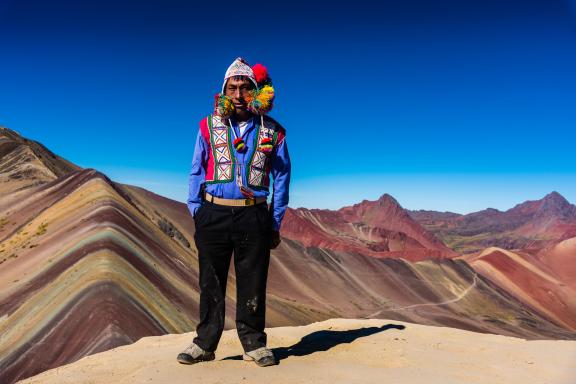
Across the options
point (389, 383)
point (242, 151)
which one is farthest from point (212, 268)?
point (389, 383)

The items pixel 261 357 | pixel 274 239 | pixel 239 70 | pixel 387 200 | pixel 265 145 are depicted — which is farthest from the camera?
pixel 387 200

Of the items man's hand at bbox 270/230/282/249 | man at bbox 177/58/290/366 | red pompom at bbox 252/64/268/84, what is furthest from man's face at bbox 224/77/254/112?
man's hand at bbox 270/230/282/249

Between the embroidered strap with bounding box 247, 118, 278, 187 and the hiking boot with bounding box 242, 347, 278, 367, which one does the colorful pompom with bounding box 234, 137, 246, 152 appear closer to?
the embroidered strap with bounding box 247, 118, 278, 187

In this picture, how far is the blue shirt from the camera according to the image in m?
4.63

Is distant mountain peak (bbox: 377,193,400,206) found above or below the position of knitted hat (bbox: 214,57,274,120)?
above

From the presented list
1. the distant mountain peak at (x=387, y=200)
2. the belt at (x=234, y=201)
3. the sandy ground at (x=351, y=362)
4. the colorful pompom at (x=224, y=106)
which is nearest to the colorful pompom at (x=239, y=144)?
the colorful pompom at (x=224, y=106)

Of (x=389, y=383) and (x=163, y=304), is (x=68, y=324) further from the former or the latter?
(x=389, y=383)

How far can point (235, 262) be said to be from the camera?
473cm

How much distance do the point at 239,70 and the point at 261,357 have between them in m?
2.68

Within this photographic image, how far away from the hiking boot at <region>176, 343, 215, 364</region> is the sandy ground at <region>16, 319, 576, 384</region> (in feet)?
0.22

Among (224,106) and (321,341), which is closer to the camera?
(224,106)

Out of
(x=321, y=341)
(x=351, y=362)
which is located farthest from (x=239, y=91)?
(x=321, y=341)

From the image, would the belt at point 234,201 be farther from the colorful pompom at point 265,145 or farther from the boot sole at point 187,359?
the boot sole at point 187,359

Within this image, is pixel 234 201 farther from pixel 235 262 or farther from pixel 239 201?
pixel 235 262
